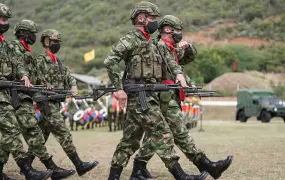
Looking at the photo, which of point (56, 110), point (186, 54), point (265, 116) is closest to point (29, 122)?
point (56, 110)

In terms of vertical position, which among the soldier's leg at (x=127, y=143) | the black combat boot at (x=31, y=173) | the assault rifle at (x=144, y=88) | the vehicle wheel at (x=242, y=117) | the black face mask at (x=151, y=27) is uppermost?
the black face mask at (x=151, y=27)

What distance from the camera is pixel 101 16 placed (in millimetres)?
98438

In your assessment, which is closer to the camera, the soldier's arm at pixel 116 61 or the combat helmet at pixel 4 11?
the soldier's arm at pixel 116 61

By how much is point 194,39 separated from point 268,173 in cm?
7223

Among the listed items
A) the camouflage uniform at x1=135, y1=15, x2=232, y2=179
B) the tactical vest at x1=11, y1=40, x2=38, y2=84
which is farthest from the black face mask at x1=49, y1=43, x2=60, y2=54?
the camouflage uniform at x1=135, y1=15, x2=232, y2=179

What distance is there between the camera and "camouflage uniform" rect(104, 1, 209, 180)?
8070 millimetres

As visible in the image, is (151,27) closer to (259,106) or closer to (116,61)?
(116,61)

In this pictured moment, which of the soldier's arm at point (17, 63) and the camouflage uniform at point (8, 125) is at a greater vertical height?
the soldier's arm at point (17, 63)

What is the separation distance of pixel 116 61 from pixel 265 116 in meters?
25.1

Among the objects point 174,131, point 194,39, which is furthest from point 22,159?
point 194,39

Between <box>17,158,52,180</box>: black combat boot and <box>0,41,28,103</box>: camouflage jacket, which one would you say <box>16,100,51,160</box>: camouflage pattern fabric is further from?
<box>17,158,52,180</box>: black combat boot

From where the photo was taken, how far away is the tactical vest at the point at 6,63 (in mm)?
8844

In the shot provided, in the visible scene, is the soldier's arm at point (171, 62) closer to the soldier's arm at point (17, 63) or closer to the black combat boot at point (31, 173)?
the soldier's arm at point (17, 63)

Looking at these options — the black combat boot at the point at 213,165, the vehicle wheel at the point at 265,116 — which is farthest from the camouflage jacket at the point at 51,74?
the vehicle wheel at the point at 265,116
